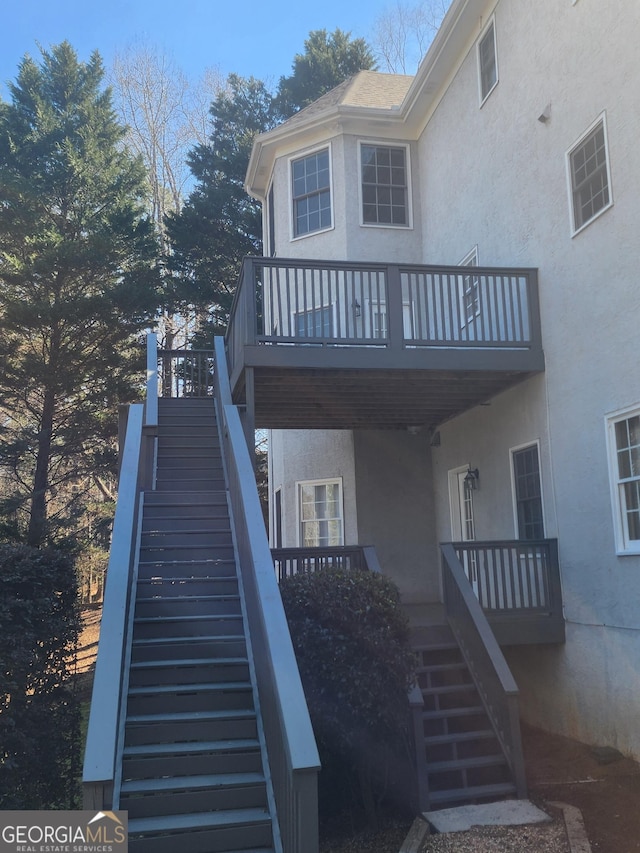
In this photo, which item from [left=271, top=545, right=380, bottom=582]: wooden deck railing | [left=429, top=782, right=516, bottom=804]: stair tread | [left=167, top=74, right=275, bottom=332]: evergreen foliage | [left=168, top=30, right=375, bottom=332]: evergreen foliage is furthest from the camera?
[left=168, top=30, right=375, bottom=332]: evergreen foliage

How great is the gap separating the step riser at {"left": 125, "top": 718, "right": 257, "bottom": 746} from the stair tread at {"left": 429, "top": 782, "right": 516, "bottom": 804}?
7.36ft

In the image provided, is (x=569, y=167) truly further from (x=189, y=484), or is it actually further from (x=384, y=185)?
(x=189, y=484)

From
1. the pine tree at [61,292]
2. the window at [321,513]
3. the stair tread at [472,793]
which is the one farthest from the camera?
the pine tree at [61,292]

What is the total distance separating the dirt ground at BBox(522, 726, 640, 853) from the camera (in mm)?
5766

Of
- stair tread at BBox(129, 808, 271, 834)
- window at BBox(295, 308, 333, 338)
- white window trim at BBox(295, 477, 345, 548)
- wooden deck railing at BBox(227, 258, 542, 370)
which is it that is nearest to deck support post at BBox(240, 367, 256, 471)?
wooden deck railing at BBox(227, 258, 542, 370)

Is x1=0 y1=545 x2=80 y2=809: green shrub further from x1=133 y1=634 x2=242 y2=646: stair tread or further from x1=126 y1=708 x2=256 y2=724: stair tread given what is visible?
x1=126 y1=708 x2=256 y2=724: stair tread

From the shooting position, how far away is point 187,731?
5.21 meters

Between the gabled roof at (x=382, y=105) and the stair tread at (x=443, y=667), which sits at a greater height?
the gabled roof at (x=382, y=105)

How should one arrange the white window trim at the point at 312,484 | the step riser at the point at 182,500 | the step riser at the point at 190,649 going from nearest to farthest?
the step riser at the point at 190,649 < the step riser at the point at 182,500 < the white window trim at the point at 312,484

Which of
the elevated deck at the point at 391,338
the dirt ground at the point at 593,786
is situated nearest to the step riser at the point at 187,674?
the dirt ground at the point at 593,786

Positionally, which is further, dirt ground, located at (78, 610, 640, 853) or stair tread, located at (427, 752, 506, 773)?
stair tread, located at (427, 752, 506, 773)

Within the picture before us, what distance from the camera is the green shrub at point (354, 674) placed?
5941 millimetres

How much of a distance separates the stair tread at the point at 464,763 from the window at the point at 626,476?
2.35m

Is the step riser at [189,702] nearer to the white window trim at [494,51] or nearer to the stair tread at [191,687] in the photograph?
the stair tread at [191,687]
